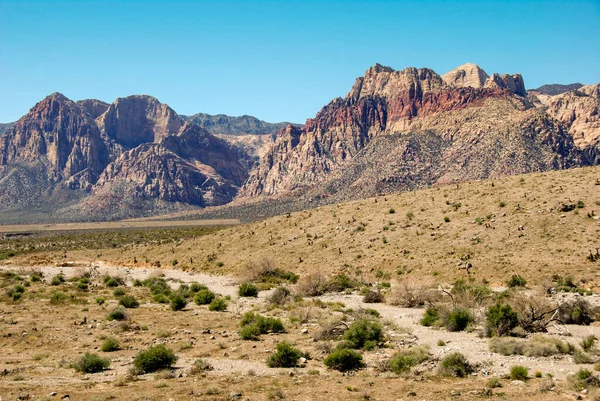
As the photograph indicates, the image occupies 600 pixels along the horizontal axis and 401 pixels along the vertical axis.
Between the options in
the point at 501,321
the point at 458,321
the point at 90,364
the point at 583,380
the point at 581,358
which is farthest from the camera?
the point at 458,321

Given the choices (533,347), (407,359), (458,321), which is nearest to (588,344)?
(533,347)

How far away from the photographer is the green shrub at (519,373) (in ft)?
51.8

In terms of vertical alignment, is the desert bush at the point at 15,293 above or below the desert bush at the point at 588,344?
below

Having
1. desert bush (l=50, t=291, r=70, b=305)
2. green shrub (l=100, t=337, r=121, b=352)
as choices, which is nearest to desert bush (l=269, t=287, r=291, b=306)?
green shrub (l=100, t=337, r=121, b=352)

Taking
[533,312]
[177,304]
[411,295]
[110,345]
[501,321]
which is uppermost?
[533,312]

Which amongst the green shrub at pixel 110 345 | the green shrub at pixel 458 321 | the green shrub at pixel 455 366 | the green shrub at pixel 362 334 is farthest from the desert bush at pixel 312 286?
the green shrub at pixel 455 366

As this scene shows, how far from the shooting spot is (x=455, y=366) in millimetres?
16766

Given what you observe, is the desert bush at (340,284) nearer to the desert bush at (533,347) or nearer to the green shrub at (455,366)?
the desert bush at (533,347)

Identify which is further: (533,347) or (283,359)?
(283,359)

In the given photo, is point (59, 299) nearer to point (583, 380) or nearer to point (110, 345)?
point (110, 345)

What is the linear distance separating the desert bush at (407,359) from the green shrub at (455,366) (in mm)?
999

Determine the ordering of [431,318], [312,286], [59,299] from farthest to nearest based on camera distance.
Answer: [312,286]
[59,299]
[431,318]

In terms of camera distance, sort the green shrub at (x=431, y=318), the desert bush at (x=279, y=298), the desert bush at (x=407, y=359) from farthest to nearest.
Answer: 1. the desert bush at (x=279, y=298)
2. the green shrub at (x=431, y=318)
3. the desert bush at (x=407, y=359)

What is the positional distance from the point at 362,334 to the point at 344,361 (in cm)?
303
